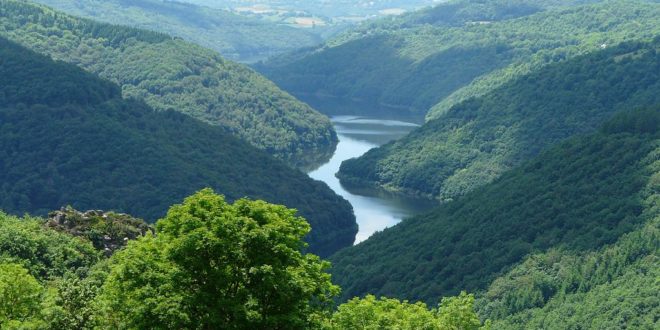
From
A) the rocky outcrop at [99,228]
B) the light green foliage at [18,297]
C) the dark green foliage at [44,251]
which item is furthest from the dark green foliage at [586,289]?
the light green foliage at [18,297]

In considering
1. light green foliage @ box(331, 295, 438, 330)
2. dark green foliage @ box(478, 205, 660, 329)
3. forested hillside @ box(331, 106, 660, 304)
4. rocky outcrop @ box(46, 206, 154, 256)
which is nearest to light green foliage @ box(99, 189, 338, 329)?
light green foliage @ box(331, 295, 438, 330)

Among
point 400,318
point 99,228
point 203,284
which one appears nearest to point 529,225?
point 99,228

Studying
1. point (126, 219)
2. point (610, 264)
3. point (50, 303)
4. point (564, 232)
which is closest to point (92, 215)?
point (126, 219)

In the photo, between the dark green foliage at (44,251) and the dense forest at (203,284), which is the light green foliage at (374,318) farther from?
the dark green foliage at (44,251)

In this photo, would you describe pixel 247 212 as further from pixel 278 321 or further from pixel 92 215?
pixel 92 215

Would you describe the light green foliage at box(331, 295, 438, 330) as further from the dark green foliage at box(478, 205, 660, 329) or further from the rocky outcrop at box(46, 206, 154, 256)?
the dark green foliage at box(478, 205, 660, 329)

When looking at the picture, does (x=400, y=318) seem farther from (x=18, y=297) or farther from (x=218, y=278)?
(x=18, y=297)
